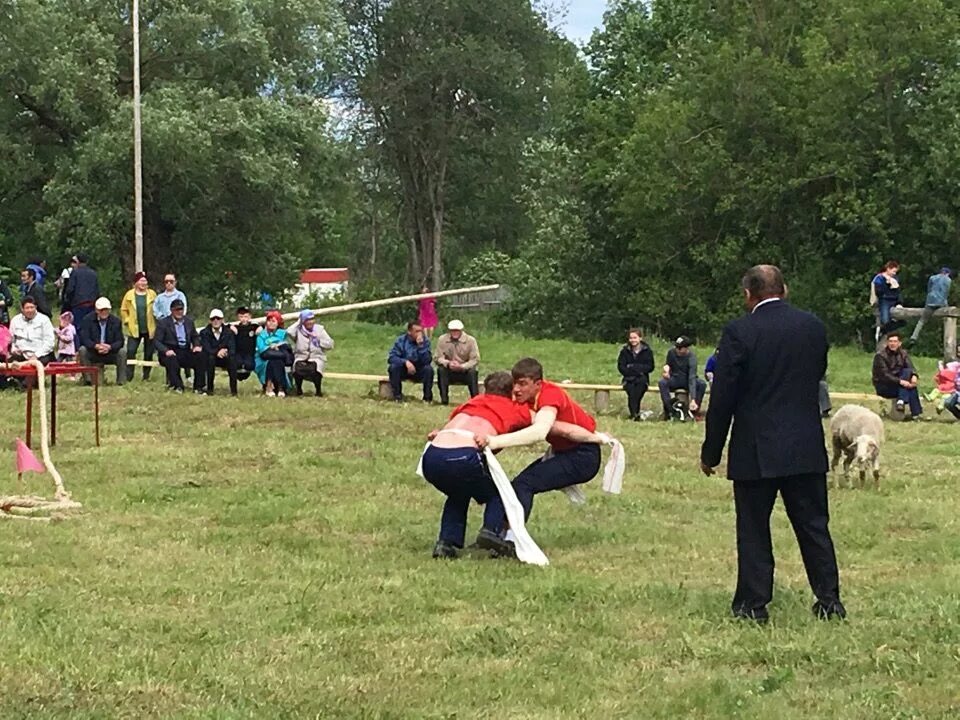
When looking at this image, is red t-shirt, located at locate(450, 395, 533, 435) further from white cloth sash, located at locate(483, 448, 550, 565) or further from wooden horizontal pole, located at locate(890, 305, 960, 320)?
wooden horizontal pole, located at locate(890, 305, 960, 320)

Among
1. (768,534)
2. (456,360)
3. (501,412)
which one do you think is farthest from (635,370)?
(768,534)

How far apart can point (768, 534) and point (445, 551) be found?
2438 millimetres

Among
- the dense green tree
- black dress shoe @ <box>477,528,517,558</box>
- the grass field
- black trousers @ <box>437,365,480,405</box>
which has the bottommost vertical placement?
the grass field

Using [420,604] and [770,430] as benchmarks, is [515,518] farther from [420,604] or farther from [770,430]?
[770,430]

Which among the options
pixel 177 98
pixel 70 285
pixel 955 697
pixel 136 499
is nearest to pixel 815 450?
pixel 955 697

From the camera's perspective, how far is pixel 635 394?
61.0ft

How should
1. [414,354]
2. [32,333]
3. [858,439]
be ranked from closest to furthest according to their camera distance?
[858,439]
[32,333]
[414,354]

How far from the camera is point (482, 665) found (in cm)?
622

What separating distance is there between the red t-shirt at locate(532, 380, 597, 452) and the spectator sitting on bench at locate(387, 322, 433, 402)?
9.93 meters

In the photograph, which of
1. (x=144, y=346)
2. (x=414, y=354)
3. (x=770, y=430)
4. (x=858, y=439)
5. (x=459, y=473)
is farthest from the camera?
(x=144, y=346)

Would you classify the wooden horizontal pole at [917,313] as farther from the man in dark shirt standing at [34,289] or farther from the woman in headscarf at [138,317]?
the man in dark shirt standing at [34,289]

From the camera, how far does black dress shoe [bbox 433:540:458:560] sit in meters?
8.93

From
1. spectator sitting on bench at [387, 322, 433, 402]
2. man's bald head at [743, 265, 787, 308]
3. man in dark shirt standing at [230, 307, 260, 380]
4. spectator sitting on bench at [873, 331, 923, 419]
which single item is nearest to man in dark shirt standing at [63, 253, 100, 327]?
man in dark shirt standing at [230, 307, 260, 380]

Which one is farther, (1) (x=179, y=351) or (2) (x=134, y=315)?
(2) (x=134, y=315)
